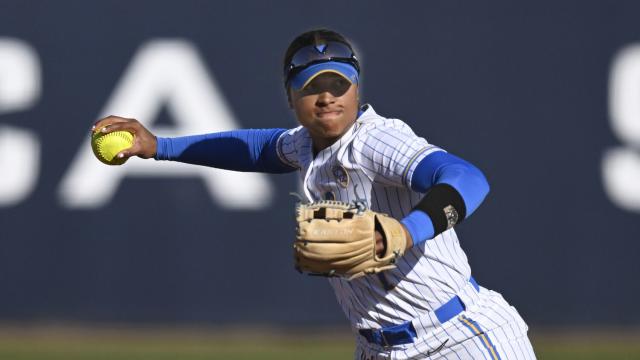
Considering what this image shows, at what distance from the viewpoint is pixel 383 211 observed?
346cm

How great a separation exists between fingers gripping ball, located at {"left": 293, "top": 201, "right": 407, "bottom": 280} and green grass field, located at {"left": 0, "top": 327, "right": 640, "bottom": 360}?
4.71 m

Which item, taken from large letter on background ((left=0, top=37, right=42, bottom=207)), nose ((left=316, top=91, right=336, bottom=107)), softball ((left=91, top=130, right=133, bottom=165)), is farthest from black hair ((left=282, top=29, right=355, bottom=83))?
large letter on background ((left=0, top=37, right=42, bottom=207))

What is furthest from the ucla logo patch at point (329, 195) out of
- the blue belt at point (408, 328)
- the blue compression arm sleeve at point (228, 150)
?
the blue compression arm sleeve at point (228, 150)

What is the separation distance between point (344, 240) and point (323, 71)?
0.74 metres

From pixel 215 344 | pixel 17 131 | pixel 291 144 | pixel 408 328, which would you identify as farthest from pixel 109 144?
pixel 17 131

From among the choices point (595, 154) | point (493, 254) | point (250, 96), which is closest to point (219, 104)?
point (250, 96)

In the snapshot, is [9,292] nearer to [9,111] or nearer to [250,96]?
[9,111]

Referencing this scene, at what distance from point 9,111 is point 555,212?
4555 millimetres

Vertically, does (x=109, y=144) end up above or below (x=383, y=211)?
above

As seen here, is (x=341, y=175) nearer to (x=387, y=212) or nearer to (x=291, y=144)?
(x=387, y=212)

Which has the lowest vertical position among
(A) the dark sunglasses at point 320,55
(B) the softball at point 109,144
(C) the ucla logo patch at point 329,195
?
(C) the ucla logo patch at point 329,195

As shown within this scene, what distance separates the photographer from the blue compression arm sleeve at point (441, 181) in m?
2.92

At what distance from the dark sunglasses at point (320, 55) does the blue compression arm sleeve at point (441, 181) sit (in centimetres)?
49

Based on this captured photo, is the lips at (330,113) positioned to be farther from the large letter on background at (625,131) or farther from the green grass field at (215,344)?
the large letter on background at (625,131)
